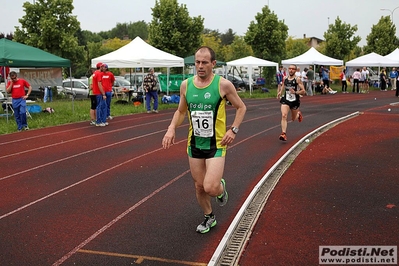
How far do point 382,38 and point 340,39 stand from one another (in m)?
6.87

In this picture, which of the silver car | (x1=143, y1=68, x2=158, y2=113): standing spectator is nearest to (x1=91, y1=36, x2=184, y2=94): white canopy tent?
(x1=143, y1=68, x2=158, y2=113): standing spectator

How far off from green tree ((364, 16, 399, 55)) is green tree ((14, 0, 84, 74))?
1236 inches

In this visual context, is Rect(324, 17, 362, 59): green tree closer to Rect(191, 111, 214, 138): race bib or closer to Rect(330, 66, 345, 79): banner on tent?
Rect(330, 66, 345, 79): banner on tent

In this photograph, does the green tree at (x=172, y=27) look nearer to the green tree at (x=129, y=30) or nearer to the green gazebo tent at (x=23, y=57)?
the green gazebo tent at (x=23, y=57)

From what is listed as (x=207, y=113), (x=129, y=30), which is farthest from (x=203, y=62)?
(x=129, y=30)

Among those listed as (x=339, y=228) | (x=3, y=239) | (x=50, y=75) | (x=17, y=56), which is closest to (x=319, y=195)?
(x=339, y=228)

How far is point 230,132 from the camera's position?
4.95 m

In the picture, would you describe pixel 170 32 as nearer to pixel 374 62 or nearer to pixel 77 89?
pixel 77 89

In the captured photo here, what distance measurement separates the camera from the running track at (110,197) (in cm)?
471

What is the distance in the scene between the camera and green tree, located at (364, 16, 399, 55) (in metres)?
46.7

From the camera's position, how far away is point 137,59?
20625mm

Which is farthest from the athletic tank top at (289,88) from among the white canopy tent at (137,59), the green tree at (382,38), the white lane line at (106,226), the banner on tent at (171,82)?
the green tree at (382,38)

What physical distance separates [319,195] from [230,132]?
2.25 meters

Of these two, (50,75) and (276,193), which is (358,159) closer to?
(276,193)
